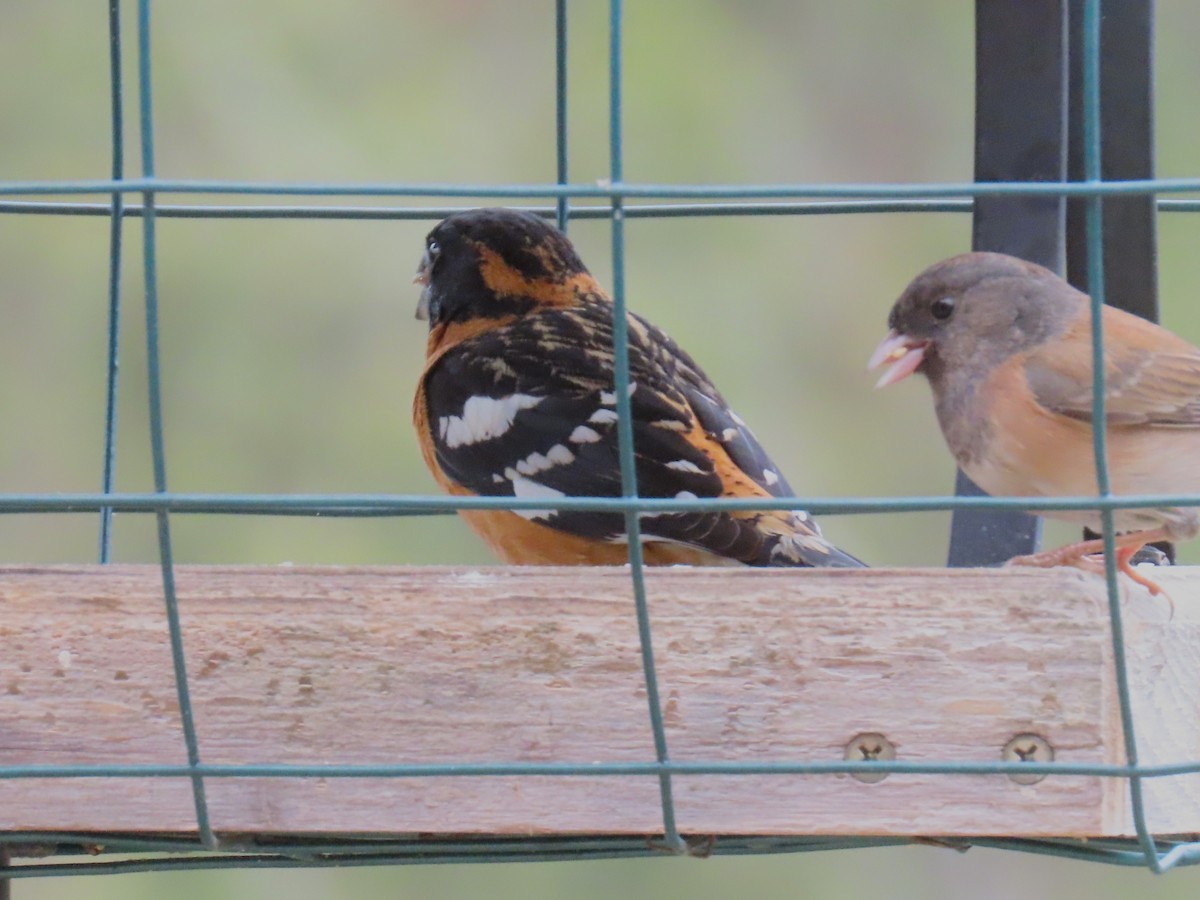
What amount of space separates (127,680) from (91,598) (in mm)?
104

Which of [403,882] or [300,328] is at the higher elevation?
[300,328]

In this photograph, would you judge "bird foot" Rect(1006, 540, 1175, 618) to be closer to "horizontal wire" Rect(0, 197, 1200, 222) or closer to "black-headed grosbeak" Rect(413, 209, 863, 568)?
"black-headed grosbeak" Rect(413, 209, 863, 568)

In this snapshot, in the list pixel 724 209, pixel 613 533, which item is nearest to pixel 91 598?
pixel 613 533

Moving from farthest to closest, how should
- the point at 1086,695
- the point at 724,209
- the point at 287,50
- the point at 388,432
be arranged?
the point at 287,50
the point at 388,432
the point at 724,209
the point at 1086,695

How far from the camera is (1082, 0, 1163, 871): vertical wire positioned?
74.2 inches

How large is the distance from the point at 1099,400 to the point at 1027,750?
0.43 metres

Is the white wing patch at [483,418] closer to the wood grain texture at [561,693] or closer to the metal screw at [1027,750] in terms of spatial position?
the wood grain texture at [561,693]

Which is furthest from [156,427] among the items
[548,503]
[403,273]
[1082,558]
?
[403,273]

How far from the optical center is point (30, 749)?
7.16 ft

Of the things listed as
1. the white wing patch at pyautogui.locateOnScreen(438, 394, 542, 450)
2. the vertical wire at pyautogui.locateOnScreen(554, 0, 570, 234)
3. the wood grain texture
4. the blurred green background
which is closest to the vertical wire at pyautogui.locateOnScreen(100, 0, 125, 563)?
the white wing patch at pyautogui.locateOnScreen(438, 394, 542, 450)

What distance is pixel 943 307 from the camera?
323 centimetres

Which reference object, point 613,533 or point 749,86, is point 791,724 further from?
point 749,86

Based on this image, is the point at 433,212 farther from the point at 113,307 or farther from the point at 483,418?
the point at 113,307

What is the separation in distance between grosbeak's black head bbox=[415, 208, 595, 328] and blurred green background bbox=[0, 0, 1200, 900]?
190cm
